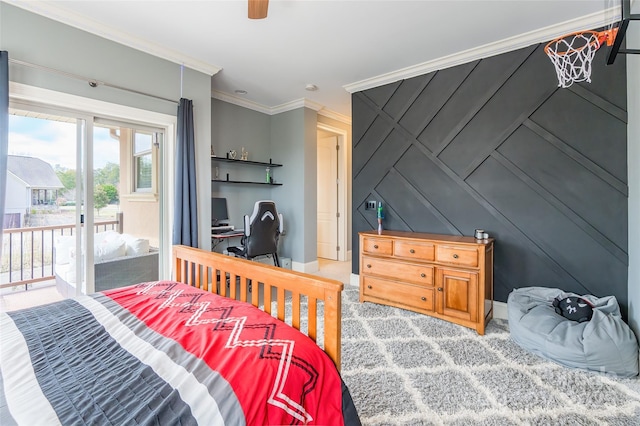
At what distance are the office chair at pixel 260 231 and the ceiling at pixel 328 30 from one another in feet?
5.42

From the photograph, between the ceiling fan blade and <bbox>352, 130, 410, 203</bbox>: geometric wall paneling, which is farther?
<bbox>352, 130, 410, 203</bbox>: geometric wall paneling

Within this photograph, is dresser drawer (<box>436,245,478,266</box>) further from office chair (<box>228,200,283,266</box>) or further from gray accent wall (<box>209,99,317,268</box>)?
gray accent wall (<box>209,99,317,268</box>)

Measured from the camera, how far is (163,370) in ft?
3.12

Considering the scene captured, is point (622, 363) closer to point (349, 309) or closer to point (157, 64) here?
point (349, 309)

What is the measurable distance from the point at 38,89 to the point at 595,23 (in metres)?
4.40


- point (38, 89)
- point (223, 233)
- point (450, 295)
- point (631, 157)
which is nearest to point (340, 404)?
point (450, 295)

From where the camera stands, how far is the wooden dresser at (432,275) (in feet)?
8.31

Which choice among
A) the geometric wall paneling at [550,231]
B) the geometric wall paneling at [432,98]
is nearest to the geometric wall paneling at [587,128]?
the geometric wall paneling at [550,231]

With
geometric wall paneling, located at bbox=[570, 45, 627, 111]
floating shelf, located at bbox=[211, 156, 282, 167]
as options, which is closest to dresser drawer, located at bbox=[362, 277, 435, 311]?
geometric wall paneling, located at bbox=[570, 45, 627, 111]

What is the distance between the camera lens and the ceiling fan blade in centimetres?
165

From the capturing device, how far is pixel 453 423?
5.00ft

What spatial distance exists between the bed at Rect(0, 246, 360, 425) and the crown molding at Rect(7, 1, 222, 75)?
7.41 ft

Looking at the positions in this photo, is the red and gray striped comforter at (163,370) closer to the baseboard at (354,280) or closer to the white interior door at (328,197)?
the baseboard at (354,280)

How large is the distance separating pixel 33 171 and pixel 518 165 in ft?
13.6
